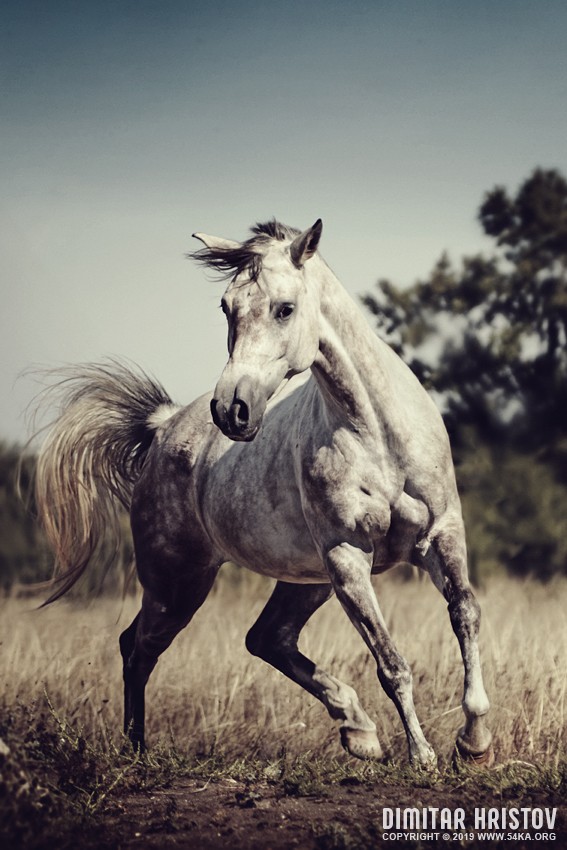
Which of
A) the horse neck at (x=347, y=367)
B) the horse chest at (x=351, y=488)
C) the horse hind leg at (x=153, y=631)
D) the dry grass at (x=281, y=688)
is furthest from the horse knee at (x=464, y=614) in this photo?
the horse hind leg at (x=153, y=631)

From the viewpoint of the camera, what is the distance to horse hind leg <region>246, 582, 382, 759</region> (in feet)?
16.9

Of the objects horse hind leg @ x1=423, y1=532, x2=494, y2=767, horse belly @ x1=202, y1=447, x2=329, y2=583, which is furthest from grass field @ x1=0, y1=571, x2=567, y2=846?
horse belly @ x1=202, y1=447, x2=329, y2=583

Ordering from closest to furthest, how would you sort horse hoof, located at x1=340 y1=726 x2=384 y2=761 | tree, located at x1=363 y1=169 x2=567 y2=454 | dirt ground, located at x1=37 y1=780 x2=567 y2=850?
dirt ground, located at x1=37 y1=780 x2=567 y2=850
horse hoof, located at x1=340 y1=726 x2=384 y2=761
tree, located at x1=363 y1=169 x2=567 y2=454

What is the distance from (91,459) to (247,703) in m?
1.91

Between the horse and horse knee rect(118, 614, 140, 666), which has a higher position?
the horse

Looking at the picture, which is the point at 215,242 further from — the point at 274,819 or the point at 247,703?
the point at 247,703

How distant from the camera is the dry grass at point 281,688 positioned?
604cm

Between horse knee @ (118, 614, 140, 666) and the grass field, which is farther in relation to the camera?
horse knee @ (118, 614, 140, 666)

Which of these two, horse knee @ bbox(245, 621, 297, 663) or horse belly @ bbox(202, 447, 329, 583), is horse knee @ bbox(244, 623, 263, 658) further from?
horse belly @ bbox(202, 447, 329, 583)

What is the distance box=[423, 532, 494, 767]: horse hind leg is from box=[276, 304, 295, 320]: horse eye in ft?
4.14

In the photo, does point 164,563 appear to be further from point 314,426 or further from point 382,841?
point 382,841

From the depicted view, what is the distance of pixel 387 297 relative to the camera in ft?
40.9

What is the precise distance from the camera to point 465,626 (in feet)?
15.7

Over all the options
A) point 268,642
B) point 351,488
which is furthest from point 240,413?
point 268,642
